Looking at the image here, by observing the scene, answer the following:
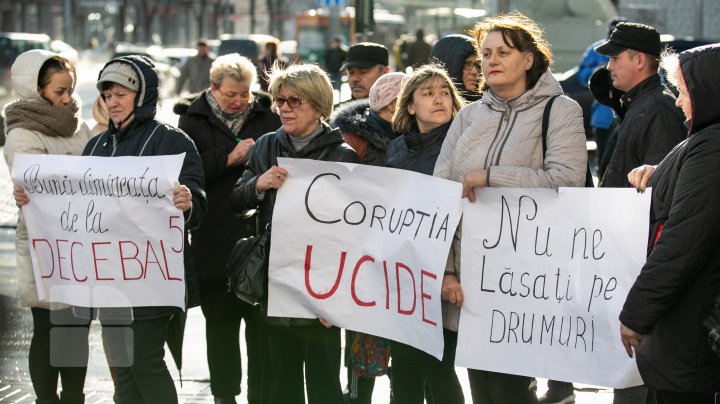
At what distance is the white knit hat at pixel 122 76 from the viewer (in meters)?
5.35

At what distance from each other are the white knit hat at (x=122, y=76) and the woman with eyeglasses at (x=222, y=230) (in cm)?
90

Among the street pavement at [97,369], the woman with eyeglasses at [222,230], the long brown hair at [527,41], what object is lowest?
the street pavement at [97,369]

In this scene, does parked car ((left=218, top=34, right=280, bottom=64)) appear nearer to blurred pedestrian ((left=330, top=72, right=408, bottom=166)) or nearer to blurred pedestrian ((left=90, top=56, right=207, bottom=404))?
blurred pedestrian ((left=330, top=72, right=408, bottom=166))

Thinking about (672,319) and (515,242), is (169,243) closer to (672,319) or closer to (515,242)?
(515,242)

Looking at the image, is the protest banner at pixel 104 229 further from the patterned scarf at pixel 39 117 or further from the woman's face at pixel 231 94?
the woman's face at pixel 231 94

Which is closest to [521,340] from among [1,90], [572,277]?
[572,277]

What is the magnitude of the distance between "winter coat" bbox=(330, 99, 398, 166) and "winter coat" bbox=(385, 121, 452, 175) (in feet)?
1.34

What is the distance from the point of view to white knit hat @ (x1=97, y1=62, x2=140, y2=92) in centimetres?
535

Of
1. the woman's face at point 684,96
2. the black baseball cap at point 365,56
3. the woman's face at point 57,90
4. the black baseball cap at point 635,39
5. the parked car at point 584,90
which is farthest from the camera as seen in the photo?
the parked car at point 584,90

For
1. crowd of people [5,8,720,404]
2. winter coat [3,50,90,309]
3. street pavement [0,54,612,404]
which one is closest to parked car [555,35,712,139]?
street pavement [0,54,612,404]

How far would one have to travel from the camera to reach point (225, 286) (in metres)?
6.34

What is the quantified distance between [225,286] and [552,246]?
230 cm

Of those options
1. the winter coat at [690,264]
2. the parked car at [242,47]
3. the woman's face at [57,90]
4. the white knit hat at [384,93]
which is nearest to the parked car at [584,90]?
the parked car at [242,47]

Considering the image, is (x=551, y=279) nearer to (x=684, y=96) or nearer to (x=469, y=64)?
(x=684, y=96)
